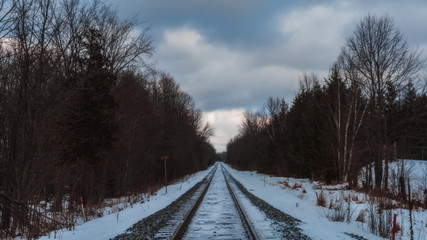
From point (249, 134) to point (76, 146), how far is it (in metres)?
64.7

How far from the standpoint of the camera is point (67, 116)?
13516mm

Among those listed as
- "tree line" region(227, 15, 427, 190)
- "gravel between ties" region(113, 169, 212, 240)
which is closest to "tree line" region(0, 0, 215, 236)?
"gravel between ties" region(113, 169, 212, 240)

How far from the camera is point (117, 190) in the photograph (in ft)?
81.1

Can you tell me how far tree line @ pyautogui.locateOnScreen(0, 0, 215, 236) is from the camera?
10.7 meters

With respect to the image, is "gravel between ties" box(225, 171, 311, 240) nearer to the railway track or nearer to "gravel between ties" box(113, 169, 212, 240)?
the railway track

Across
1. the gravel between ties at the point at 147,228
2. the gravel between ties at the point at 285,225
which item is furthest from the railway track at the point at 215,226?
the gravel between ties at the point at 285,225

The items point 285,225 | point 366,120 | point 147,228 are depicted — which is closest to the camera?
point 147,228

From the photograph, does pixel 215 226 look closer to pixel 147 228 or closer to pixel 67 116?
pixel 147 228

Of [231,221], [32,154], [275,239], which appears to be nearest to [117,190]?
[32,154]

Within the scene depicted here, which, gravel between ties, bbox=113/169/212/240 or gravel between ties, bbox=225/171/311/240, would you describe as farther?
gravel between ties, bbox=113/169/212/240

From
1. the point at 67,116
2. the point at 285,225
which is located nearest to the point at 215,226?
the point at 285,225

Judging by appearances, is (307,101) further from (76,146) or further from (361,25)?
(76,146)

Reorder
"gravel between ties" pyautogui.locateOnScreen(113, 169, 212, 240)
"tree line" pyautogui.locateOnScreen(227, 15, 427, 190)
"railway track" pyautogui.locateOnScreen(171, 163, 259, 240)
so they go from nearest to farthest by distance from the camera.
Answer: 1. "railway track" pyautogui.locateOnScreen(171, 163, 259, 240)
2. "gravel between ties" pyautogui.locateOnScreen(113, 169, 212, 240)
3. "tree line" pyautogui.locateOnScreen(227, 15, 427, 190)

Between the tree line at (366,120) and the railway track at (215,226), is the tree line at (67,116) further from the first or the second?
the tree line at (366,120)
